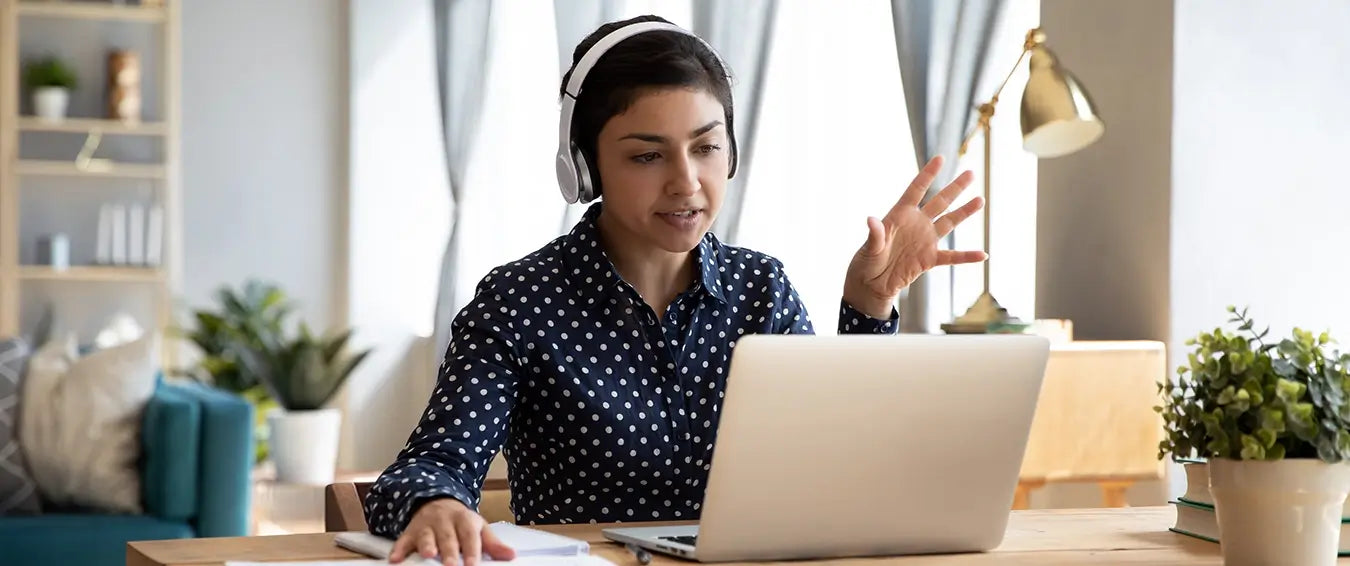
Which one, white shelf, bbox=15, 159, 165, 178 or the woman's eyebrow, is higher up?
white shelf, bbox=15, 159, 165, 178

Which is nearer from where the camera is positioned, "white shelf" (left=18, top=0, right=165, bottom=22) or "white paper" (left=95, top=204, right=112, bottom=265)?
"white shelf" (left=18, top=0, right=165, bottom=22)

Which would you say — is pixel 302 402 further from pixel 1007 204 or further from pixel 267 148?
pixel 1007 204

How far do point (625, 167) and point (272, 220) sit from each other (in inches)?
189

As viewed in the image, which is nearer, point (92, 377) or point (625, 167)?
point (625, 167)

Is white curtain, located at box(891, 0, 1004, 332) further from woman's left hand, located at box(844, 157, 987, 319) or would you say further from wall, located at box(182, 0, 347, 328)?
wall, located at box(182, 0, 347, 328)

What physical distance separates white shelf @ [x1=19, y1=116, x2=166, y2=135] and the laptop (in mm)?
4846

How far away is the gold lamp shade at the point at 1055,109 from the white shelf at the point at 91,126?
3.74 m

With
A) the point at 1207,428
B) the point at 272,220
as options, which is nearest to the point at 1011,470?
the point at 1207,428

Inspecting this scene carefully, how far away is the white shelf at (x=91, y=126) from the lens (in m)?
5.57

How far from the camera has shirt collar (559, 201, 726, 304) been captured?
65.9 inches

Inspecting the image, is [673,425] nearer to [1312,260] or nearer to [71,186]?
[1312,260]

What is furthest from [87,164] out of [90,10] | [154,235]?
[90,10]

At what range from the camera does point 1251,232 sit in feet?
10.5

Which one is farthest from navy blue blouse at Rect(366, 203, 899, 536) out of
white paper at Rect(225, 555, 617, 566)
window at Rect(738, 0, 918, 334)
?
window at Rect(738, 0, 918, 334)
